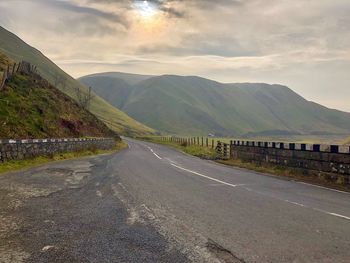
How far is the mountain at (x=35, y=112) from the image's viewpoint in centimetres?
2847

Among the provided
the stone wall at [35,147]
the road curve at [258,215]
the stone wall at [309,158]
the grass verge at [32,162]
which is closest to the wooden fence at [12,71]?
the stone wall at [35,147]

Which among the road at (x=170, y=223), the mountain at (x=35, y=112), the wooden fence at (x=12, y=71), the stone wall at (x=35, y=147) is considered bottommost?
the road at (x=170, y=223)

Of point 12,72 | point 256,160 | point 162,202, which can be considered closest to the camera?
point 162,202

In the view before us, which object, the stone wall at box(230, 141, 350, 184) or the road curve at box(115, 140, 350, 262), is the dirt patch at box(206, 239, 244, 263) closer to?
the road curve at box(115, 140, 350, 262)

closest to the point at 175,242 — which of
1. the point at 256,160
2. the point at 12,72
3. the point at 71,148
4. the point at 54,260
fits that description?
the point at 54,260

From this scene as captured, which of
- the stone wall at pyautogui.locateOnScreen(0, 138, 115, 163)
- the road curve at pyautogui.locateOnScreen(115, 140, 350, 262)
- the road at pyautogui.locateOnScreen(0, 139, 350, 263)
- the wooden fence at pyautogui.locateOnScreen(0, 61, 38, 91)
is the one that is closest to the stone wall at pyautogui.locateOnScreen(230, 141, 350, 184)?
the road curve at pyautogui.locateOnScreen(115, 140, 350, 262)

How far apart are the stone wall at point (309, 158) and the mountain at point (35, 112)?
1528 cm

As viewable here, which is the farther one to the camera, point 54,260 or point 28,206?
point 28,206

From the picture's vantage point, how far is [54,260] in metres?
5.66

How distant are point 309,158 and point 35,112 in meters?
24.3

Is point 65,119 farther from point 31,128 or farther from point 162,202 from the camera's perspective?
point 162,202

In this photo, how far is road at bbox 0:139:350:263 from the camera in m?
6.04

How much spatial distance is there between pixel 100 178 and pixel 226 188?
494 centimetres

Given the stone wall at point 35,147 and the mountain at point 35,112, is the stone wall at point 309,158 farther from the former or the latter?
the mountain at point 35,112
